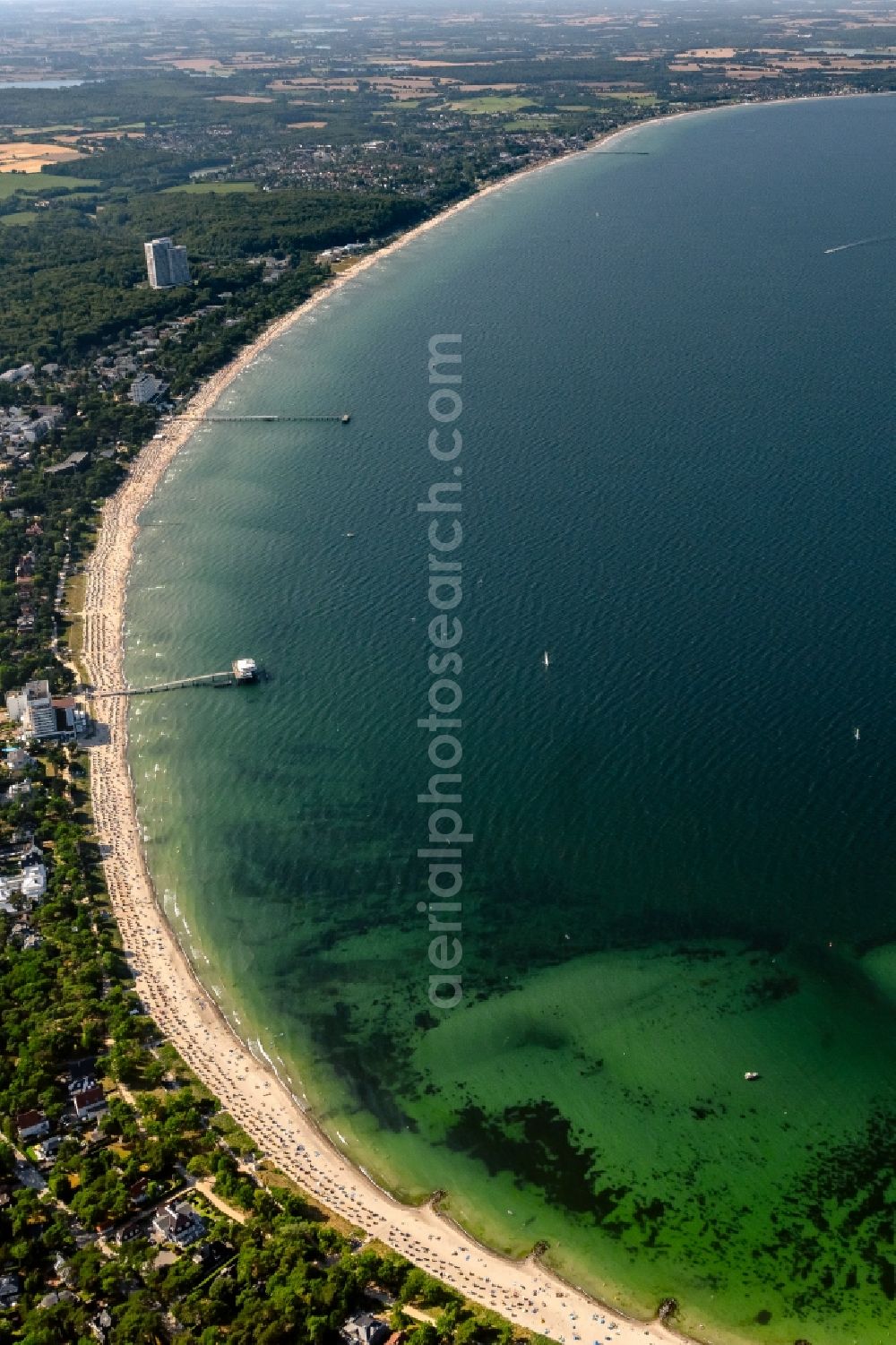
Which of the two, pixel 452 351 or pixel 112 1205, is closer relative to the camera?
pixel 112 1205

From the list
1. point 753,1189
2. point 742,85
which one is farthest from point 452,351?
point 742,85

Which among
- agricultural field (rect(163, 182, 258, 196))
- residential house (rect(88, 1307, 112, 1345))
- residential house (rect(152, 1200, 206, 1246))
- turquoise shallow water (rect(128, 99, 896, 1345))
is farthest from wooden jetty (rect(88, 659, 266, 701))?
agricultural field (rect(163, 182, 258, 196))

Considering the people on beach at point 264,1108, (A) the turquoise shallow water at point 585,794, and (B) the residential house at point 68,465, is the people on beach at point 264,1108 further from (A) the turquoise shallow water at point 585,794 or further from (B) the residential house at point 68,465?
(B) the residential house at point 68,465

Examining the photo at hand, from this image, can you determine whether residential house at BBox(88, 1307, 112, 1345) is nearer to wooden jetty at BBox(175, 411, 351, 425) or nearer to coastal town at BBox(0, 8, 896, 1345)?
coastal town at BBox(0, 8, 896, 1345)

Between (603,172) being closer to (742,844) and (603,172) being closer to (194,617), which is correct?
(194,617)

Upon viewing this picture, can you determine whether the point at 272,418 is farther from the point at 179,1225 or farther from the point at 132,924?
the point at 179,1225

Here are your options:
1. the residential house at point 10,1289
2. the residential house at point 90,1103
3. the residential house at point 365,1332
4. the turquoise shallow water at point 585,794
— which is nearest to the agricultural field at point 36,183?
the turquoise shallow water at point 585,794

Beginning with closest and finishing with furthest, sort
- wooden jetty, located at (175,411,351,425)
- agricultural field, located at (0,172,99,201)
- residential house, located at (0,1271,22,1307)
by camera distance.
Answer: residential house, located at (0,1271,22,1307) < wooden jetty, located at (175,411,351,425) < agricultural field, located at (0,172,99,201)

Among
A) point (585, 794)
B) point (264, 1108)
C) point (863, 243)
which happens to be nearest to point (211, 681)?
point (585, 794)
